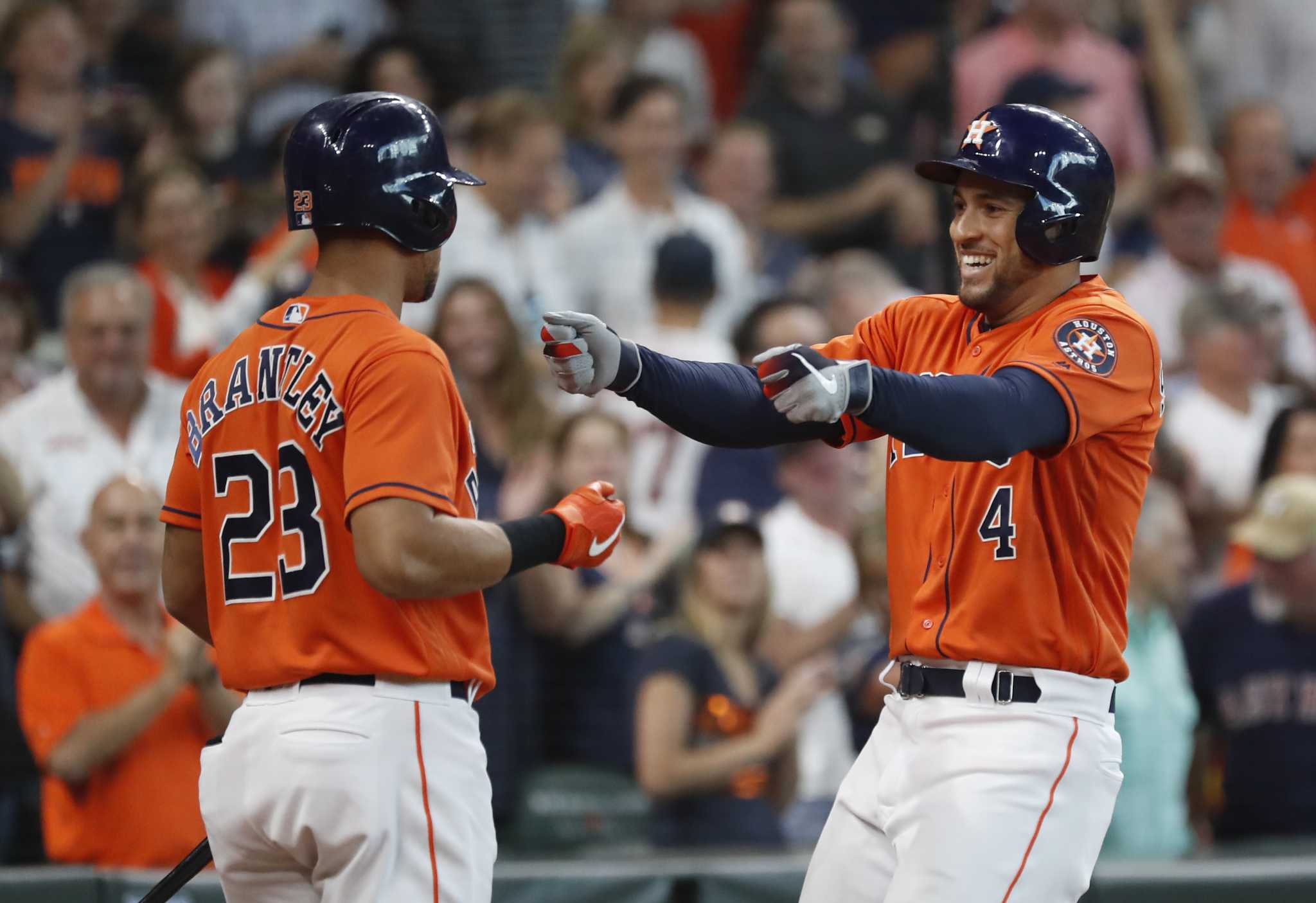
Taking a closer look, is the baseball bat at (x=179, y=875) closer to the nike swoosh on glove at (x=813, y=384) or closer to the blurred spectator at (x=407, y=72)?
the nike swoosh on glove at (x=813, y=384)

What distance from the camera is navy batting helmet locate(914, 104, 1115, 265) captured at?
360 cm

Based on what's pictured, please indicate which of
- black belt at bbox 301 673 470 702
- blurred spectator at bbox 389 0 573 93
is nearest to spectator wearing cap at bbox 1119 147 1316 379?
blurred spectator at bbox 389 0 573 93

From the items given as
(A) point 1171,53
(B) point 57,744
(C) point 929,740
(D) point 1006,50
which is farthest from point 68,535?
(A) point 1171,53

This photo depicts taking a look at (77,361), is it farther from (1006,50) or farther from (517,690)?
(1006,50)

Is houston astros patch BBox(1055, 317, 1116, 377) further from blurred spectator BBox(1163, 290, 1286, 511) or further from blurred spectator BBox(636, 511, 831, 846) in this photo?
blurred spectator BBox(1163, 290, 1286, 511)

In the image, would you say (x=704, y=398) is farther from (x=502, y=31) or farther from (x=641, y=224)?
(x=502, y=31)

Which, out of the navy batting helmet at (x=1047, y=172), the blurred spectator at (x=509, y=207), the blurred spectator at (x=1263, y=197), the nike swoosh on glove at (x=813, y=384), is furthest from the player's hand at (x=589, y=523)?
the blurred spectator at (x=1263, y=197)

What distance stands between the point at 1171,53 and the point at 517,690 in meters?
6.06

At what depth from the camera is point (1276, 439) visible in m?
7.34

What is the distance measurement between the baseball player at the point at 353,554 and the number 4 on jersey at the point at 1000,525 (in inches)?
30.4

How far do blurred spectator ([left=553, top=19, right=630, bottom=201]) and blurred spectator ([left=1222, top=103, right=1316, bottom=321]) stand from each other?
3.28 metres

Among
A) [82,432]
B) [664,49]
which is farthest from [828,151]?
[82,432]

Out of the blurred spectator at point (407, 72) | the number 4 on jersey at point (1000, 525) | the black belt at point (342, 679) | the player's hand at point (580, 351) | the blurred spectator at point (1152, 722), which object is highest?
the blurred spectator at point (407, 72)

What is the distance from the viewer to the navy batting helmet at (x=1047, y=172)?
11.8 ft
